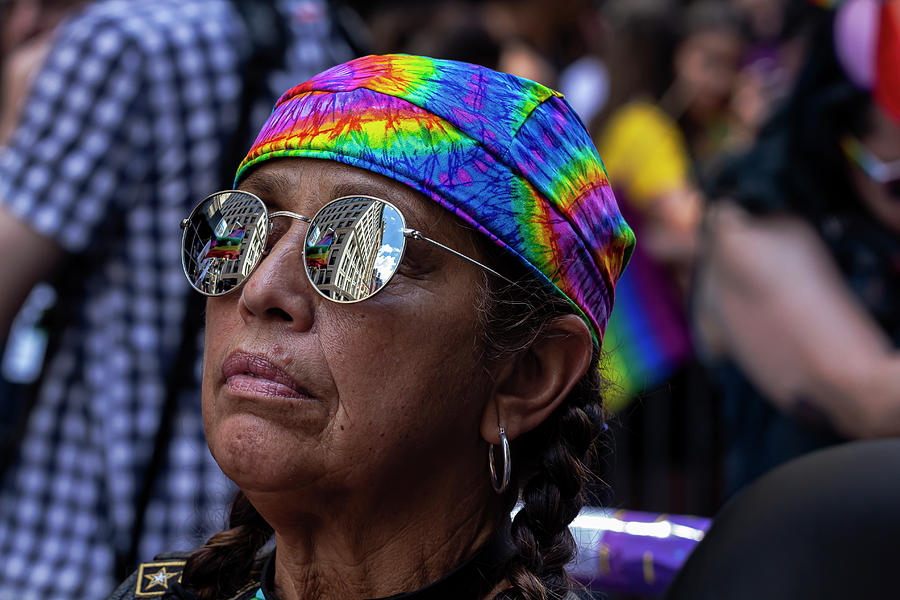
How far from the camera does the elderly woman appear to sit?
1.65 m

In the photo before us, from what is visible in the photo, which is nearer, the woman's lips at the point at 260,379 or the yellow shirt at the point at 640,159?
the woman's lips at the point at 260,379

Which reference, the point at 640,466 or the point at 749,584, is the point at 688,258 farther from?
the point at 749,584

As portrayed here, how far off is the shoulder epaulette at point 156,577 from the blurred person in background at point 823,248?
1734 millimetres

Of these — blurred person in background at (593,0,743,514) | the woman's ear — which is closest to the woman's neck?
the woman's ear

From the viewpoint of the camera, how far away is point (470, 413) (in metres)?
1.75

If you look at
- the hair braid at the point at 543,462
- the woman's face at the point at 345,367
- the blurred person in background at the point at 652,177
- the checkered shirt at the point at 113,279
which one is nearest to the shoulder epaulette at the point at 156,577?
the woman's face at the point at 345,367

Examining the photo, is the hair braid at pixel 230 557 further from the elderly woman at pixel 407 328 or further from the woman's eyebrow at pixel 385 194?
the woman's eyebrow at pixel 385 194

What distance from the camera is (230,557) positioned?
194 cm

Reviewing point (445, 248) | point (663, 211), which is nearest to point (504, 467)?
point (445, 248)

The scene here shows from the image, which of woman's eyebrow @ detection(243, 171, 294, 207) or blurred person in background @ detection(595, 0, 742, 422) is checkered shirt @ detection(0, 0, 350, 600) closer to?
woman's eyebrow @ detection(243, 171, 294, 207)

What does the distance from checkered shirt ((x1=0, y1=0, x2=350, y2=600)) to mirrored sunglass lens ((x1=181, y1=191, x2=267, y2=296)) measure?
800 millimetres

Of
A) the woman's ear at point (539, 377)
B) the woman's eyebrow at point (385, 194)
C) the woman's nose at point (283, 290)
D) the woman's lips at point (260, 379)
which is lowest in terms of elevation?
the woman's ear at point (539, 377)

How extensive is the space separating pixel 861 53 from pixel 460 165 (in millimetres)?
1631

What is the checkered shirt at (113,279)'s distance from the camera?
2.52m
